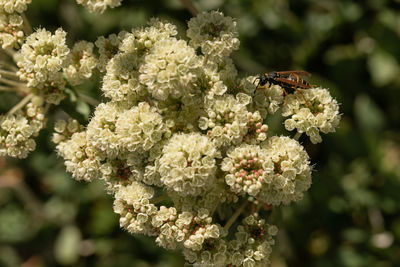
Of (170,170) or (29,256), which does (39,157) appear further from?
(170,170)

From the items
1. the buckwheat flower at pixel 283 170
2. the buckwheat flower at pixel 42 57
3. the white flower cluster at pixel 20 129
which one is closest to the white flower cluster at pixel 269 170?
the buckwheat flower at pixel 283 170

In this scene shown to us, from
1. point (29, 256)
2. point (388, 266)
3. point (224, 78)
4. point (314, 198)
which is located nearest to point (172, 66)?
point (224, 78)

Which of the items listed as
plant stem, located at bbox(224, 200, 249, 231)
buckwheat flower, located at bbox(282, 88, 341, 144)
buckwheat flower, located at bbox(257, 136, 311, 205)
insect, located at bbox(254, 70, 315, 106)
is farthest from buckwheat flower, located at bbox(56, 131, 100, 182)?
Answer: buckwheat flower, located at bbox(282, 88, 341, 144)

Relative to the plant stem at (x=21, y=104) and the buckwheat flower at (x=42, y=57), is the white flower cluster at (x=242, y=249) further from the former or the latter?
the plant stem at (x=21, y=104)

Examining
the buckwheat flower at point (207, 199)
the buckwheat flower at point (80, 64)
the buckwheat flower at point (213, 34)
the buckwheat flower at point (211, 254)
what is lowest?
the buckwheat flower at point (211, 254)

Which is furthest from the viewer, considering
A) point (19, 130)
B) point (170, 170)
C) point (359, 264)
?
point (359, 264)

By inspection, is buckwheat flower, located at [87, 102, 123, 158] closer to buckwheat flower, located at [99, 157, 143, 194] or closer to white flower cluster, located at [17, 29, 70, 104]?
buckwheat flower, located at [99, 157, 143, 194]
